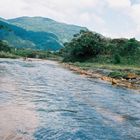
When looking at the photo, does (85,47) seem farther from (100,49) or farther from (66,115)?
(66,115)

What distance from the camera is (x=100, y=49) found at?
3558 inches

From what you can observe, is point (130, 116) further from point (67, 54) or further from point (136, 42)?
point (67, 54)

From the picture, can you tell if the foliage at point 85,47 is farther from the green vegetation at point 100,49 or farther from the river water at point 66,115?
the river water at point 66,115

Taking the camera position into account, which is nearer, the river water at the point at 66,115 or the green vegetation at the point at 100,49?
the river water at the point at 66,115

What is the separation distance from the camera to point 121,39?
306 ft

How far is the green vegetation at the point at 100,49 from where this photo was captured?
82.1 meters

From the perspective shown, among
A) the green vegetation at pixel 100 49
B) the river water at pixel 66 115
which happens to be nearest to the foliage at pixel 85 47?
the green vegetation at pixel 100 49

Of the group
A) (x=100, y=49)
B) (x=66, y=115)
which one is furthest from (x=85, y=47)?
(x=66, y=115)

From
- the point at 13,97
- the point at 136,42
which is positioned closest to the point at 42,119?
the point at 13,97

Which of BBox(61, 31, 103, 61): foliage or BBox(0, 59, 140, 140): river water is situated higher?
BBox(61, 31, 103, 61): foliage

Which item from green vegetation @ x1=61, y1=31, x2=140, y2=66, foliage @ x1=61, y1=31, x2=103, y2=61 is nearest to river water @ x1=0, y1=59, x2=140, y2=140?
green vegetation @ x1=61, y1=31, x2=140, y2=66

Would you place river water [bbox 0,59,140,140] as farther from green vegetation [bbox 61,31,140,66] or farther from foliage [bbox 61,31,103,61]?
foliage [bbox 61,31,103,61]

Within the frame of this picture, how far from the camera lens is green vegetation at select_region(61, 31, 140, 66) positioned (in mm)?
82125

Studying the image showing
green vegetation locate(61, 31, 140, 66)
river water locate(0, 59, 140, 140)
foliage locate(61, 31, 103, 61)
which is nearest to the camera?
river water locate(0, 59, 140, 140)
